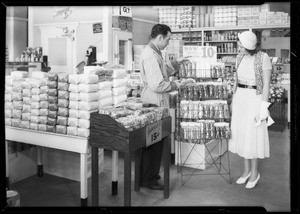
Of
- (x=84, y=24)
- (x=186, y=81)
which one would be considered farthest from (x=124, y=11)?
(x=186, y=81)

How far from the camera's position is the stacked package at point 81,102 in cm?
370

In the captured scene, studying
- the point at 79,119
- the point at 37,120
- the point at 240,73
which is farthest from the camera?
the point at 240,73

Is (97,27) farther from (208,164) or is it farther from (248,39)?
(248,39)

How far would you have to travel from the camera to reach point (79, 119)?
12.3 feet

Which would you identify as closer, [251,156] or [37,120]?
[37,120]

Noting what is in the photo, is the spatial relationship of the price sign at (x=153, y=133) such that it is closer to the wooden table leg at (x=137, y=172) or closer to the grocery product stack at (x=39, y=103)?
the wooden table leg at (x=137, y=172)

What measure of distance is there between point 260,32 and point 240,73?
608 cm

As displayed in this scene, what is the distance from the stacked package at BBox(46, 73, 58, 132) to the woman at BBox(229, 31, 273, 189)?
82.5 inches

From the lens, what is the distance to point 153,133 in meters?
3.63

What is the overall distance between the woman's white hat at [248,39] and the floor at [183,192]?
5.44ft

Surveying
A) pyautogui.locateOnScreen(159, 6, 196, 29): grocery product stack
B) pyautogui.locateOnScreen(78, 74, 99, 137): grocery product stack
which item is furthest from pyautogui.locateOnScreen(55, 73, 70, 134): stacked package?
pyautogui.locateOnScreen(159, 6, 196, 29): grocery product stack

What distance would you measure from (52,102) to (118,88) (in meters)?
0.76
